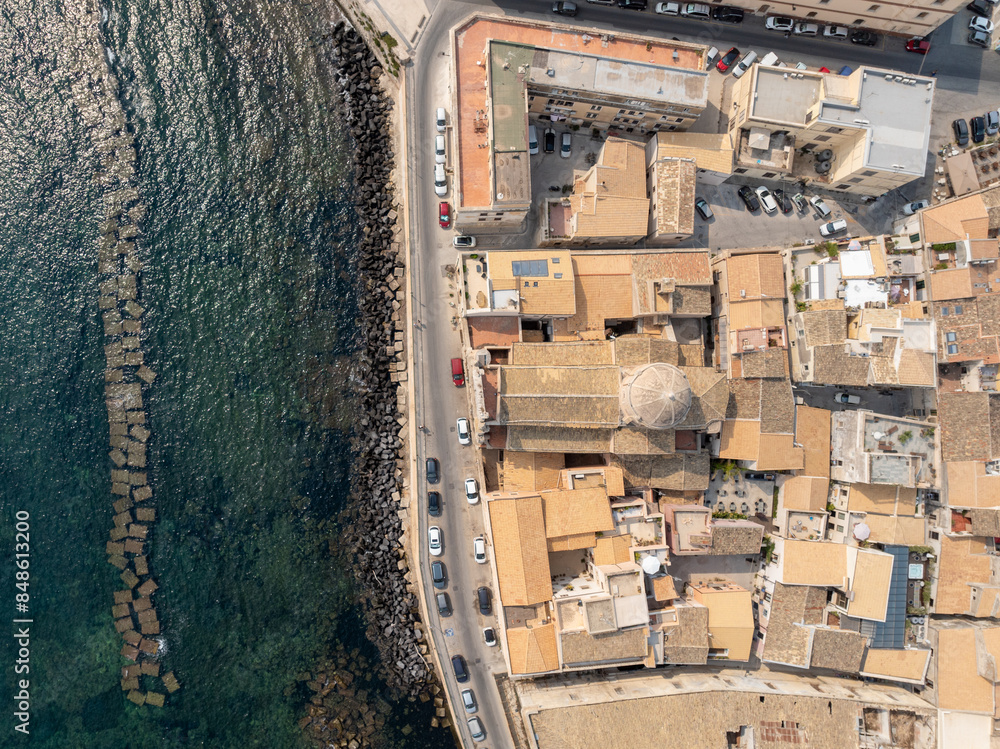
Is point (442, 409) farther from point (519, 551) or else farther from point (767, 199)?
point (767, 199)

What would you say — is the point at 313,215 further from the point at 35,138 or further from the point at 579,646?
the point at 579,646

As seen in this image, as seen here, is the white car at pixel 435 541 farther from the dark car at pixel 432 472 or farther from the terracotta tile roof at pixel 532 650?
the terracotta tile roof at pixel 532 650

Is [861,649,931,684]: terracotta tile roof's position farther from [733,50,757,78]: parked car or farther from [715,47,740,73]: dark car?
[715,47,740,73]: dark car

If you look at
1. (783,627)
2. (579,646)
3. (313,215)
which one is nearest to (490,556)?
(579,646)

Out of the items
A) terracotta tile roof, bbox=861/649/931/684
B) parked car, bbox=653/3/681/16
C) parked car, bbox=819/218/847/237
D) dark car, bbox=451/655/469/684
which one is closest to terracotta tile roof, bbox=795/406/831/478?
terracotta tile roof, bbox=861/649/931/684

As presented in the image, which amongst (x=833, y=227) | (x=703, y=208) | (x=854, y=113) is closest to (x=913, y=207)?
(x=833, y=227)

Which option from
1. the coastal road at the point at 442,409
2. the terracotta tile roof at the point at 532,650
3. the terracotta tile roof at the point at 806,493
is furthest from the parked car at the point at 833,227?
the terracotta tile roof at the point at 532,650
